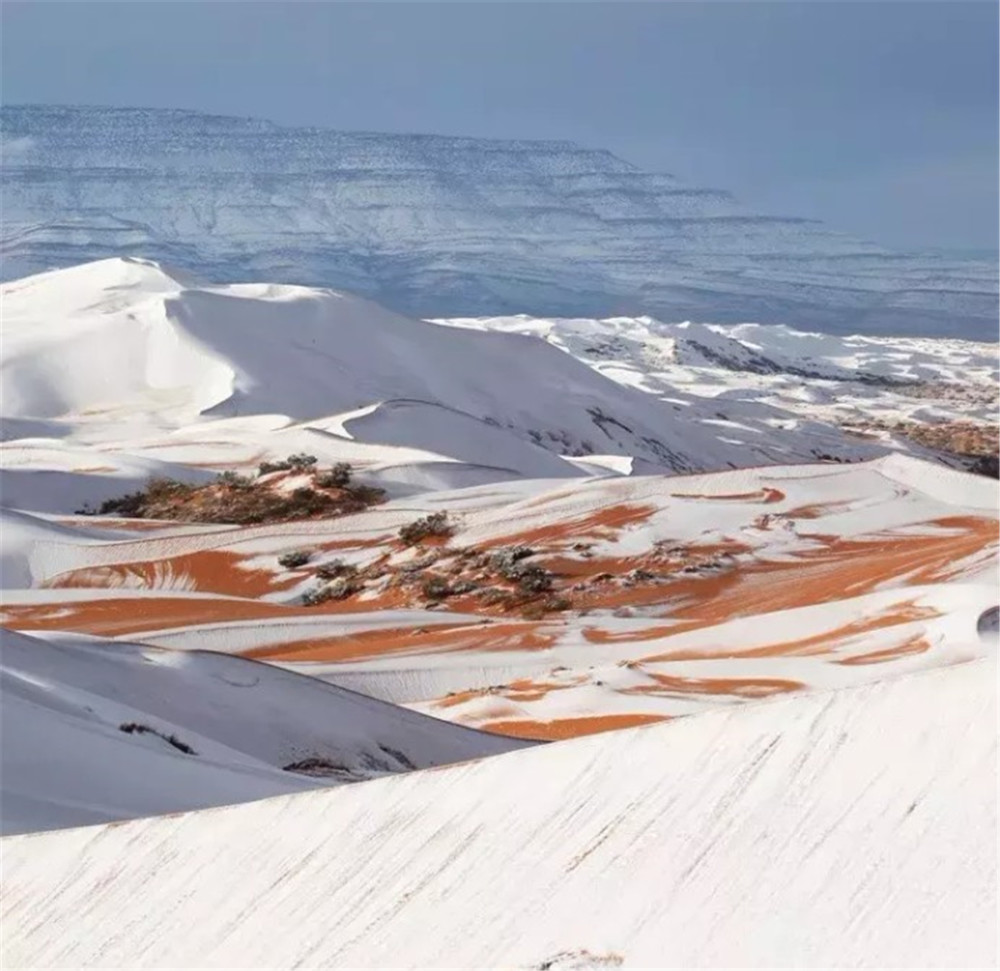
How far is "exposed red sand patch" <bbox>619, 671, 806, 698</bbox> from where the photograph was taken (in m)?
15.3

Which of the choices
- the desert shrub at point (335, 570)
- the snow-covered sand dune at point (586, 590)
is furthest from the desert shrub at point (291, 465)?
Result: the desert shrub at point (335, 570)

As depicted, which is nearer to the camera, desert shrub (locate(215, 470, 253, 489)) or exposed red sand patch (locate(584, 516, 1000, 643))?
exposed red sand patch (locate(584, 516, 1000, 643))

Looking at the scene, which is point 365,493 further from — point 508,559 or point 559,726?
point 559,726

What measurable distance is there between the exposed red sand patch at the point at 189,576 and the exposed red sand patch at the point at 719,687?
8932mm

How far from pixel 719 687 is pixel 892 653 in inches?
62.0

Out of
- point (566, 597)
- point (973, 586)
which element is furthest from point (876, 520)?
point (973, 586)

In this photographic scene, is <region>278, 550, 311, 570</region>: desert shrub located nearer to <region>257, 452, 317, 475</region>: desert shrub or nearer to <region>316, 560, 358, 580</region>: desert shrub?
<region>316, 560, 358, 580</region>: desert shrub

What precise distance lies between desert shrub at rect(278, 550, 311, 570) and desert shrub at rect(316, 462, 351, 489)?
5.70 m

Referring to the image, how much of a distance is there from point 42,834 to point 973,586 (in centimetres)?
1194

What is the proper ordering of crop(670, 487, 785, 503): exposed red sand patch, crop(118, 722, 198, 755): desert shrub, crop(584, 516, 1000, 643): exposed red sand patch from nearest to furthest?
crop(118, 722, 198, 755): desert shrub < crop(584, 516, 1000, 643): exposed red sand patch < crop(670, 487, 785, 503): exposed red sand patch

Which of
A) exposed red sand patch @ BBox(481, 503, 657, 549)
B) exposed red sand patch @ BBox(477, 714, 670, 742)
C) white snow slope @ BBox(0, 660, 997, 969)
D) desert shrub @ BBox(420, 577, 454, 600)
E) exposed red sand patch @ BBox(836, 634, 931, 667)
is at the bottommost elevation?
desert shrub @ BBox(420, 577, 454, 600)

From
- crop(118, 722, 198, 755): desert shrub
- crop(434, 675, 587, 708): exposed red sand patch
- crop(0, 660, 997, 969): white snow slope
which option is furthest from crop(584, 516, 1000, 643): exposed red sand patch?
crop(0, 660, 997, 969): white snow slope

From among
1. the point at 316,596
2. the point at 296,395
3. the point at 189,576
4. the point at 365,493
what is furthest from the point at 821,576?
the point at 296,395

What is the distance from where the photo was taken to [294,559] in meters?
24.5
